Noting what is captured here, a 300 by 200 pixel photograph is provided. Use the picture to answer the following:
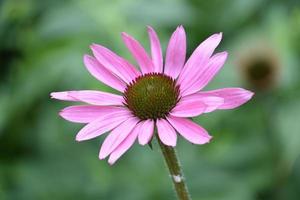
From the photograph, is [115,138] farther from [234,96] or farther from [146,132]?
[234,96]

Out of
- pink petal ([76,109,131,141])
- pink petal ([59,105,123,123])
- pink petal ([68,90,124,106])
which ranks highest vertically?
pink petal ([68,90,124,106])

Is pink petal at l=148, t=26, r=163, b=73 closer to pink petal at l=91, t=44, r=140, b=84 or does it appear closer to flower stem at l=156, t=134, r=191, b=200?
pink petal at l=91, t=44, r=140, b=84

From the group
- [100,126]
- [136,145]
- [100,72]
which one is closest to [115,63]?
[100,72]

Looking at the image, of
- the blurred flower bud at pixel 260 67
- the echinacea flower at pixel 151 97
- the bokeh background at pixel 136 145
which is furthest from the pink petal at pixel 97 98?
the blurred flower bud at pixel 260 67

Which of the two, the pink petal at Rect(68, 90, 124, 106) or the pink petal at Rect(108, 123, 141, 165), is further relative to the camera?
the pink petal at Rect(68, 90, 124, 106)

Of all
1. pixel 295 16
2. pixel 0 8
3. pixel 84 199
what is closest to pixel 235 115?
pixel 295 16

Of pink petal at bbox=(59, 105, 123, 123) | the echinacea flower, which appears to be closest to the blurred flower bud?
the echinacea flower

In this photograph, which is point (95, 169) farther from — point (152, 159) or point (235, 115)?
point (235, 115)
